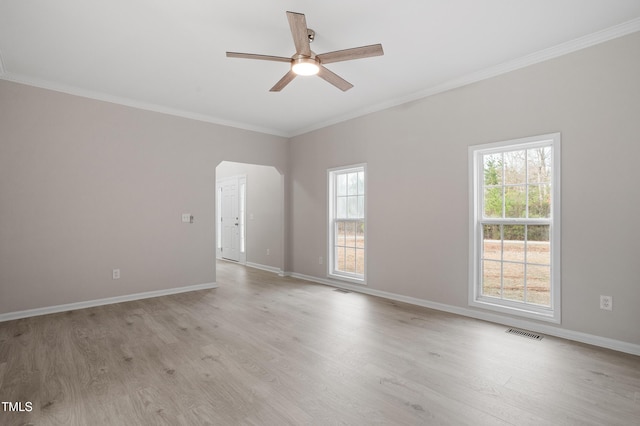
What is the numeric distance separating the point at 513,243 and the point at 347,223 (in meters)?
2.50

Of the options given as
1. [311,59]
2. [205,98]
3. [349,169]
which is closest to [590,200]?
[311,59]

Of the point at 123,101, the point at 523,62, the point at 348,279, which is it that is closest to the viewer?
the point at 523,62

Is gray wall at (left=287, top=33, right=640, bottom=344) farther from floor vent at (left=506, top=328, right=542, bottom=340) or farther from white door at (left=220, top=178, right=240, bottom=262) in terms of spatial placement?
white door at (left=220, top=178, right=240, bottom=262)

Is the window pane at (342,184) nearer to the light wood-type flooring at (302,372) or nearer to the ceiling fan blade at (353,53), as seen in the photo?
the light wood-type flooring at (302,372)

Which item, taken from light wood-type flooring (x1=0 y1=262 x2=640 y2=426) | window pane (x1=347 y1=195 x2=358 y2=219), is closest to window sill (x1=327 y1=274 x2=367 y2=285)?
window pane (x1=347 y1=195 x2=358 y2=219)

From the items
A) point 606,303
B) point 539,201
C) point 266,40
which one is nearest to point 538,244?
point 539,201

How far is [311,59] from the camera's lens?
2.69 meters

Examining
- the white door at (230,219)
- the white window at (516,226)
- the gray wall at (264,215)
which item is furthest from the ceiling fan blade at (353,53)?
the white door at (230,219)

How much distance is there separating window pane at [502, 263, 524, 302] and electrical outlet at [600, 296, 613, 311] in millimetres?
694

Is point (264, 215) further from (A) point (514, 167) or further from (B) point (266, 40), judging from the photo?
(A) point (514, 167)

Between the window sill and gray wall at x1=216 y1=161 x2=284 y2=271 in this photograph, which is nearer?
the window sill

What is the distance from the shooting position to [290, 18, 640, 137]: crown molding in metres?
2.79

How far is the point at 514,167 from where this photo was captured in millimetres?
3559

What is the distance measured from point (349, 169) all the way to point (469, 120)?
6.57ft
